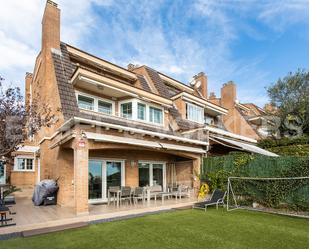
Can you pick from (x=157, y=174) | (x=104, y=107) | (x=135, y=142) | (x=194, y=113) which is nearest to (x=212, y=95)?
(x=194, y=113)

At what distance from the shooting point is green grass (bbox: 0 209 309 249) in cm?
939

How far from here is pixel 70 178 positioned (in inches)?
713

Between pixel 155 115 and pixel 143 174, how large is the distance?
5644mm

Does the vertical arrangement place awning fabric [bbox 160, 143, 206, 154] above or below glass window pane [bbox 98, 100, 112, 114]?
below

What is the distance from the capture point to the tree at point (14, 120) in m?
9.77

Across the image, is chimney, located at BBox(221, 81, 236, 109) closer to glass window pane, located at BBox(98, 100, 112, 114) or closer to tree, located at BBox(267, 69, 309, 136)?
tree, located at BBox(267, 69, 309, 136)

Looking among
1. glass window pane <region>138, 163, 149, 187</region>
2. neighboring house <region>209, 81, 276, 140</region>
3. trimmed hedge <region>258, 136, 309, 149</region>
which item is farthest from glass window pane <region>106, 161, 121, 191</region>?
neighboring house <region>209, 81, 276, 140</region>

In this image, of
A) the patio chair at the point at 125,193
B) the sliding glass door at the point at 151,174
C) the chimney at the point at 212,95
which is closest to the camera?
the patio chair at the point at 125,193

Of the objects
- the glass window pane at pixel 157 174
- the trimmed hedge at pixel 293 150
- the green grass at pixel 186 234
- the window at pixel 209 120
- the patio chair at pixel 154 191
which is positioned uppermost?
the window at pixel 209 120

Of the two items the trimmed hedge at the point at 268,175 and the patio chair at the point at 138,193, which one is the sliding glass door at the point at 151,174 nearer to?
the patio chair at the point at 138,193

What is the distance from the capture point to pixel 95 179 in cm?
1867

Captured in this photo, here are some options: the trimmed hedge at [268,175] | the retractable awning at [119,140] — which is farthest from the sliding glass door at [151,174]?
the trimmed hedge at [268,175]

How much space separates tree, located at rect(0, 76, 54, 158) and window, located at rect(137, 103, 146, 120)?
39.1 feet

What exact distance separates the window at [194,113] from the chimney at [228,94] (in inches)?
439
